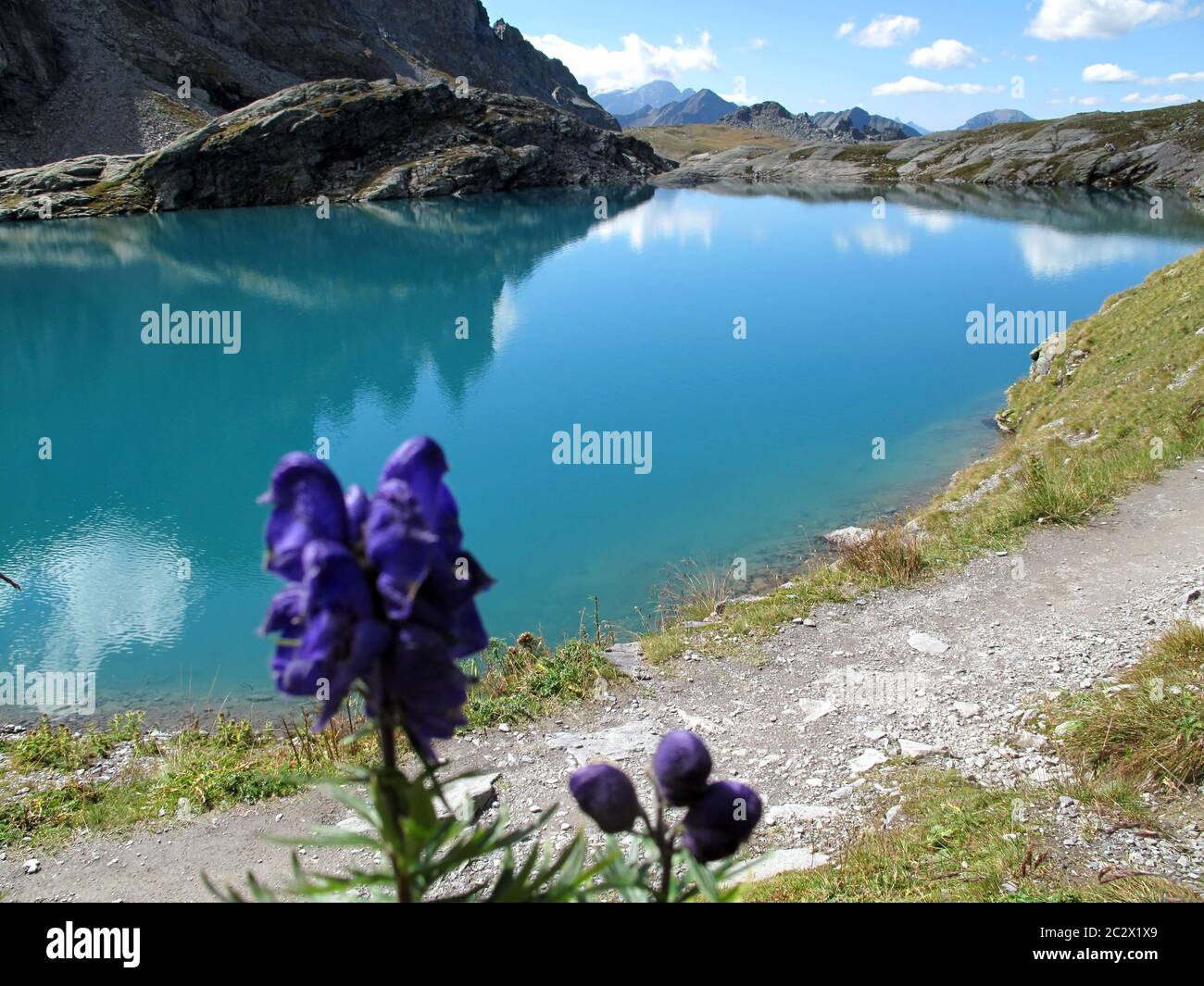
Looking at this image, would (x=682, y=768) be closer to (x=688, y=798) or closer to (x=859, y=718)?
(x=688, y=798)

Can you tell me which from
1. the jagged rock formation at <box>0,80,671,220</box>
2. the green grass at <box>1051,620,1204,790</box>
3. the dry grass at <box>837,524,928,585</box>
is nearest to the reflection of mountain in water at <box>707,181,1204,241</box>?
the jagged rock formation at <box>0,80,671,220</box>

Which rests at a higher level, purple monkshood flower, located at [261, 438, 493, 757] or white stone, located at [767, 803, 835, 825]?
purple monkshood flower, located at [261, 438, 493, 757]

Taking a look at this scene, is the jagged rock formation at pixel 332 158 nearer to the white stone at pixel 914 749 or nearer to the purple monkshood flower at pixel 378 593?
the white stone at pixel 914 749

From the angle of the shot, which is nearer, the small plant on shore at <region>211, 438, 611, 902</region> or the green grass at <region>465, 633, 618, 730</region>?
the small plant on shore at <region>211, 438, 611, 902</region>

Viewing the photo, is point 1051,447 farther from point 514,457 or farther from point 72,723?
point 72,723

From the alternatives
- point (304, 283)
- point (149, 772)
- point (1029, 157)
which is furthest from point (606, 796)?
point (1029, 157)

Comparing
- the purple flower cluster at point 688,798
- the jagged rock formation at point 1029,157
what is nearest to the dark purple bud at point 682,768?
the purple flower cluster at point 688,798

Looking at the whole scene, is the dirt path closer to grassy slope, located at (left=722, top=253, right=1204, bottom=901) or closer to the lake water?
grassy slope, located at (left=722, top=253, right=1204, bottom=901)
